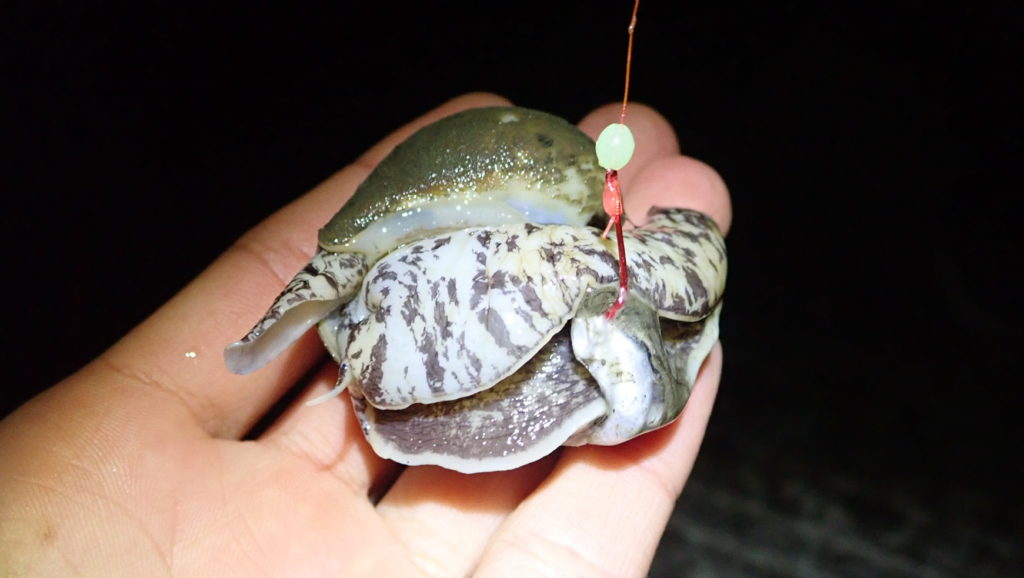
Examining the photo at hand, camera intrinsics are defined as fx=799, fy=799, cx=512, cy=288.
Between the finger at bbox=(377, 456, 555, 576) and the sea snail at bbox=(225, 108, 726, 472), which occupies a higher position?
the sea snail at bbox=(225, 108, 726, 472)

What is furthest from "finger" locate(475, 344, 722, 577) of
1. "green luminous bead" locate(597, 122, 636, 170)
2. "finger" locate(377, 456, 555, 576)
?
"green luminous bead" locate(597, 122, 636, 170)

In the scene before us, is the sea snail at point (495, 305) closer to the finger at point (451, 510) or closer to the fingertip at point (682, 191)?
the finger at point (451, 510)

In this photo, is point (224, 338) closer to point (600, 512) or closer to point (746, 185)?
point (600, 512)

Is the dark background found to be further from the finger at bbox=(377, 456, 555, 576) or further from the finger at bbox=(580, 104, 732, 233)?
the finger at bbox=(377, 456, 555, 576)

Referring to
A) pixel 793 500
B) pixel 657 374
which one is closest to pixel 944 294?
pixel 793 500

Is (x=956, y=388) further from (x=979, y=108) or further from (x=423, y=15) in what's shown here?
(x=423, y=15)

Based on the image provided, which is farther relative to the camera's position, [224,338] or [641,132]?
[641,132]

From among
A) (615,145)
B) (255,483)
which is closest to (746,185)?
(615,145)
